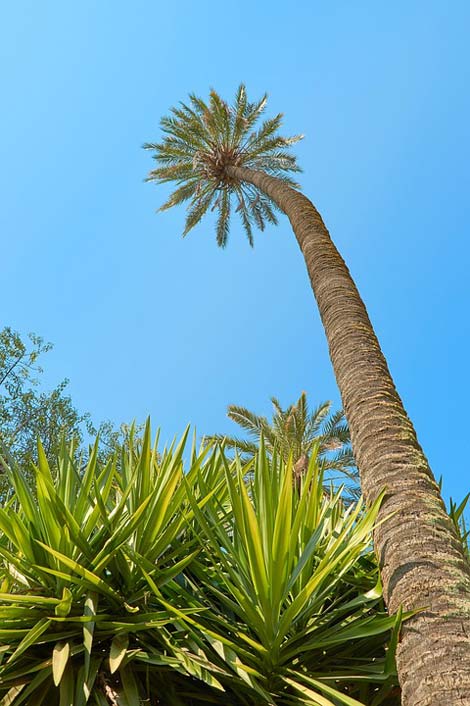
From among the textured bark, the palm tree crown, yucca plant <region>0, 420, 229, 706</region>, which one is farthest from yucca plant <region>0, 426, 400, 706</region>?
the palm tree crown

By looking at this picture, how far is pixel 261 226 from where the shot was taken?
18062 millimetres

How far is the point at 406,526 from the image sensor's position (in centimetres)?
312

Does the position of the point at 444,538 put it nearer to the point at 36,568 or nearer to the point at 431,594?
the point at 431,594

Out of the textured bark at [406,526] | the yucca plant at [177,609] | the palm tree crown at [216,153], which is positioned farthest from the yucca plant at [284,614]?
the palm tree crown at [216,153]

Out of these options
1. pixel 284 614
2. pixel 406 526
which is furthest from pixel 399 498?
pixel 284 614

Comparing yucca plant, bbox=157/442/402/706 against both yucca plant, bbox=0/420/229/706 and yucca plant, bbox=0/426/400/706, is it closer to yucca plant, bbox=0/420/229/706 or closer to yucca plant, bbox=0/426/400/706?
yucca plant, bbox=0/426/400/706

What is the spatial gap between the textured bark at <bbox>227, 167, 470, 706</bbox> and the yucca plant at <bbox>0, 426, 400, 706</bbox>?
0.15m

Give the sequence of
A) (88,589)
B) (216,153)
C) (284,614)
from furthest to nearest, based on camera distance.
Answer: (216,153) < (88,589) < (284,614)

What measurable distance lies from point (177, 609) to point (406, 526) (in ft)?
3.88

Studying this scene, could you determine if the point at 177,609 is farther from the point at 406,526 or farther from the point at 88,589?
the point at 406,526

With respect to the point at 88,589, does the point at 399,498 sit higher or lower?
higher

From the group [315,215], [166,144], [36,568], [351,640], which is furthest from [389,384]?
[166,144]

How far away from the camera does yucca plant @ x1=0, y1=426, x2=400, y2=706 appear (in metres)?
2.92

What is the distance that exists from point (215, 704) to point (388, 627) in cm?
95
